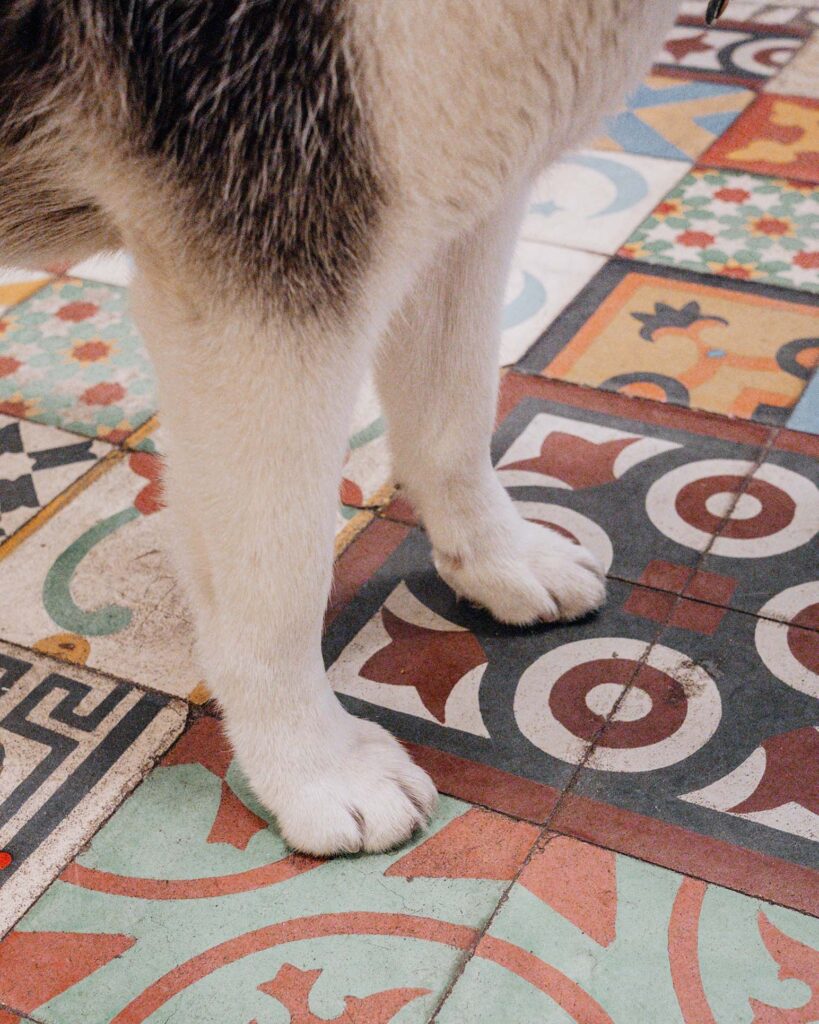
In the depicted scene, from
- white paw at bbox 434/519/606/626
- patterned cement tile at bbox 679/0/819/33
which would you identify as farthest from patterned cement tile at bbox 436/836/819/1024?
patterned cement tile at bbox 679/0/819/33

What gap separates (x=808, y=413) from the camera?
1.64 meters

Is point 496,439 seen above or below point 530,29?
below

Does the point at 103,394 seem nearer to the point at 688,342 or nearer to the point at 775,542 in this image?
the point at 688,342

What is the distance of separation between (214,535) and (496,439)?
73 centimetres

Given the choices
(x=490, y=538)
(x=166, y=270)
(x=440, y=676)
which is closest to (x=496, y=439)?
(x=490, y=538)

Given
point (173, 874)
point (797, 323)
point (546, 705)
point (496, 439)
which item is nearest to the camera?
point (173, 874)

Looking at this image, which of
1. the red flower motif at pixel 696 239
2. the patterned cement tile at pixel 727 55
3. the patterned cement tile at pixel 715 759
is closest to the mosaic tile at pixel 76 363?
the patterned cement tile at pixel 715 759

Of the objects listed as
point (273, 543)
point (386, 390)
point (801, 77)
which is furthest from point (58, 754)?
point (801, 77)

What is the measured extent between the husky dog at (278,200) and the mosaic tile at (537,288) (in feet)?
2.56

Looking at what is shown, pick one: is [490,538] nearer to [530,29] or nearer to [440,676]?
[440,676]

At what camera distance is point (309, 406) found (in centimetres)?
91

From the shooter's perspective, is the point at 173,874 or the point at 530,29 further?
the point at 173,874

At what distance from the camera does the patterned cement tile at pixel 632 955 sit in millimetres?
951

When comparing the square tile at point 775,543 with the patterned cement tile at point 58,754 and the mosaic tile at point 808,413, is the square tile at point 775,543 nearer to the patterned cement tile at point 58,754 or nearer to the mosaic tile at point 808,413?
the mosaic tile at point 808,413
